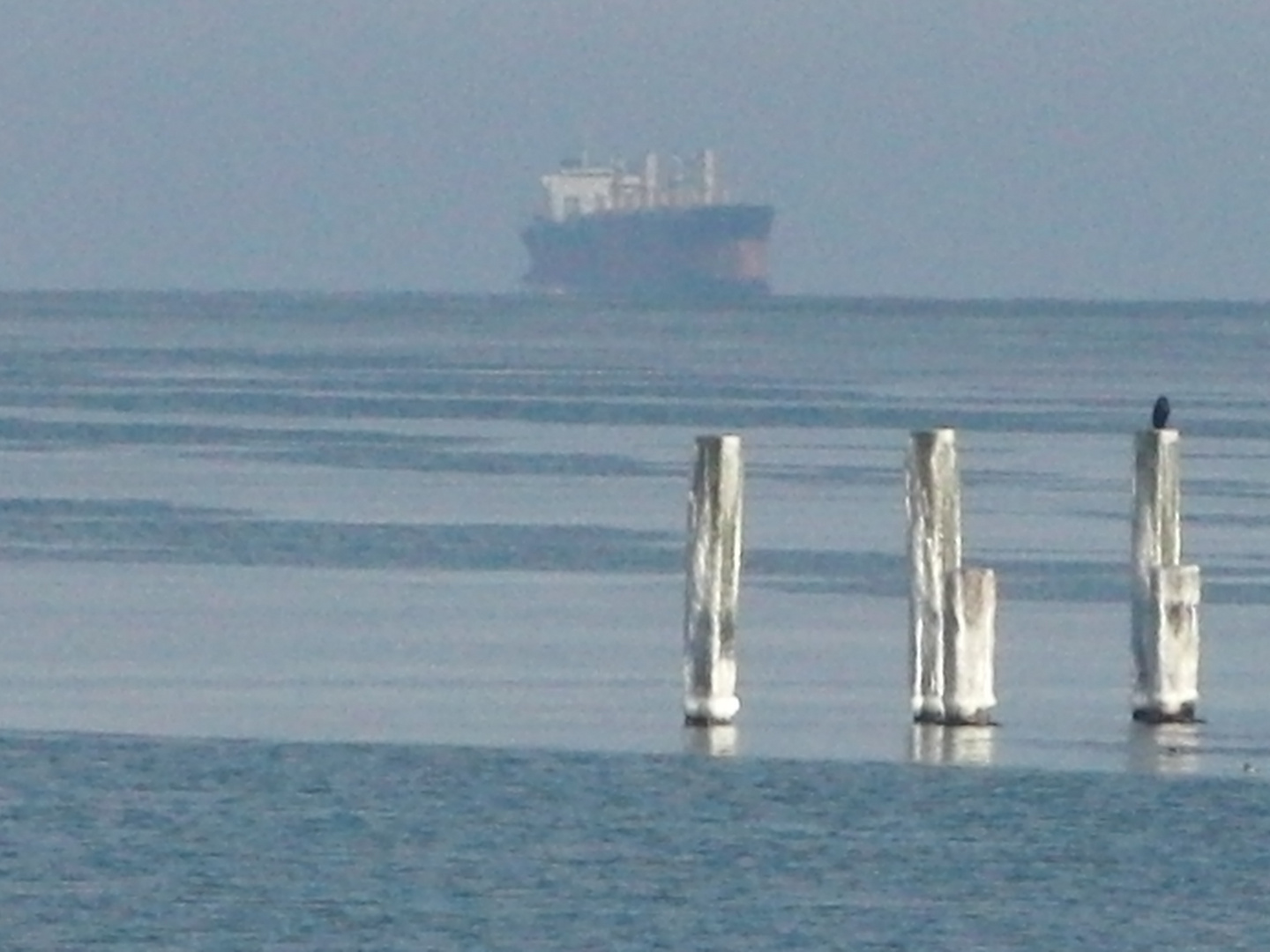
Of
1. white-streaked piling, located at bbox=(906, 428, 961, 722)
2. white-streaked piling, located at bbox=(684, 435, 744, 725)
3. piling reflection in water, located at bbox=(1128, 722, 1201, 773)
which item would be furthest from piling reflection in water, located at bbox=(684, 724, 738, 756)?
piling reflection in water, located at bbox=(1128, 722, 1201, 773)

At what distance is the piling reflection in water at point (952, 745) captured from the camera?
1834 centimetres

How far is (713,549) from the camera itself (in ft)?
60.9

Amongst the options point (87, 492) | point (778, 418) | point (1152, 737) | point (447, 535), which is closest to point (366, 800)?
point (1152, 737)

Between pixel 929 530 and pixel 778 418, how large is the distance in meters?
39.3

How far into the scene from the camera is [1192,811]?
17312 millimetres

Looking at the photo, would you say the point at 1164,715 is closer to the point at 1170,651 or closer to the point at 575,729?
the point at 1170,651

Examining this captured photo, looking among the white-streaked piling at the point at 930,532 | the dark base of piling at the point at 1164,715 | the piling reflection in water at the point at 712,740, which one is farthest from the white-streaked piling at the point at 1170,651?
the piling reflection in water at the point at 712,740

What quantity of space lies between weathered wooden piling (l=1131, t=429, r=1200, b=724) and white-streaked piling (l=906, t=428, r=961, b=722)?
855mm

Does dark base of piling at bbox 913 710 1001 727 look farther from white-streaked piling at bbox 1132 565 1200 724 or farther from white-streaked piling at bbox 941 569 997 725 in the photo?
white-streaked piling at bbox 1132 565 1200 724

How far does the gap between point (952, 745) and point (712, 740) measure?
1.02m

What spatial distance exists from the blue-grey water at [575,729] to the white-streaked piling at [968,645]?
131 millimetres

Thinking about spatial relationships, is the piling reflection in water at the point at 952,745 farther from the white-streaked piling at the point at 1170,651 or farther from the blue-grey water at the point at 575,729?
the white-streaked piling at the point at 1170,651

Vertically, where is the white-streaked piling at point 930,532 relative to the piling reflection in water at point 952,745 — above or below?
above

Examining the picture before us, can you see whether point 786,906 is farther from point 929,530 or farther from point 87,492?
point 87,492
